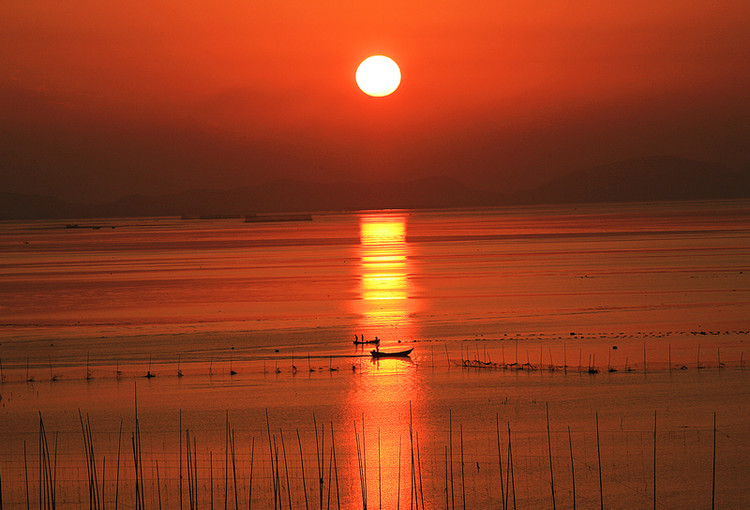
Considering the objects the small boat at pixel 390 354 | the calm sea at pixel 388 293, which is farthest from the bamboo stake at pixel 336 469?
the calm sea at pixel 388 293

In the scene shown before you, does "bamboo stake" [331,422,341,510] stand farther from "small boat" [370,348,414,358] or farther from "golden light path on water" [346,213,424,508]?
"small boat" [370,348,414,358]

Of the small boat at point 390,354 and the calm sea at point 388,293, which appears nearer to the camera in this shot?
the small boat at point 390,354

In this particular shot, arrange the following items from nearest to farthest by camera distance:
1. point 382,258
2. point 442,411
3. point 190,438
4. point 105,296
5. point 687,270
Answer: point 190,438
point 442,411
point 105,296
point 687,270
point 382,258

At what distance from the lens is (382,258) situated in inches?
1777

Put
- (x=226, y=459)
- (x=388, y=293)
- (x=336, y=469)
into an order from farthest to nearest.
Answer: (x=388, y=293) → (x=226, y=459) → (x=336, y=469)

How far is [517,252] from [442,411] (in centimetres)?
3366

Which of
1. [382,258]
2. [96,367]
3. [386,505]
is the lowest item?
[386,505]

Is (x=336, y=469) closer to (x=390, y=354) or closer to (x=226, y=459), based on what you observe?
(x=226, y=459)

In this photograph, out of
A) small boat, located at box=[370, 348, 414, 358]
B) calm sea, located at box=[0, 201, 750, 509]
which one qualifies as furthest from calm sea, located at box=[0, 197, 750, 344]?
small boat, located at box=[370, 348, 414, 358]

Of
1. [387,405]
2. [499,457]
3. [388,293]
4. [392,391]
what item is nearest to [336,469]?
[499,457]

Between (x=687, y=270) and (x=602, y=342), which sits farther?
(x=687, y=270)

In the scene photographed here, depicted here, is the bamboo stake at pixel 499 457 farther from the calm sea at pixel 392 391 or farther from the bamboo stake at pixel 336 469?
the bamboo stake at pixel 336 469

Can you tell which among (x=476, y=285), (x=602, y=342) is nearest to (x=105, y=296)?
(x=476, y=285)

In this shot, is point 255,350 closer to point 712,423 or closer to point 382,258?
point 712,423
